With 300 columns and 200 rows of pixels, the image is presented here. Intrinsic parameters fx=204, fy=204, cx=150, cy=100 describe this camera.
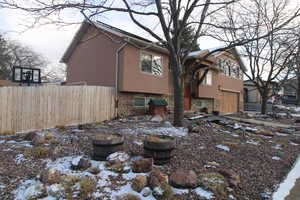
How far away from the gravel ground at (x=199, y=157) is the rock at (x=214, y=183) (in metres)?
0.20

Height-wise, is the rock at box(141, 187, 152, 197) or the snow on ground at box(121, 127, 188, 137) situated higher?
the snow on ground at box(121, 127, 188, 137)

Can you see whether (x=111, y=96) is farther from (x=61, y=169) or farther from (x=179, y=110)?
(x=61, y=169)

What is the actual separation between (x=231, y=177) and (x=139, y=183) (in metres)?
1.79

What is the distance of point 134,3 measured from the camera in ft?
27.6

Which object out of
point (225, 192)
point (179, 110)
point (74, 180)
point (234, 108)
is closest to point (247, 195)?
point (225, 192)

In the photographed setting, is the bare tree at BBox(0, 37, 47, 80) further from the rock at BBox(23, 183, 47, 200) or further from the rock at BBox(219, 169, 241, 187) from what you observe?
the rock at BBox(219, 169, 241, 187)

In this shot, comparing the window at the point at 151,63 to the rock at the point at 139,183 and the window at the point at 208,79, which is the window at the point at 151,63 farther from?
the rock at the point at 139,183

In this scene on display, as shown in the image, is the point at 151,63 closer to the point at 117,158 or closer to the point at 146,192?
the point at 117,158

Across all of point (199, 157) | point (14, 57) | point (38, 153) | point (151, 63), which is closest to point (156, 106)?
point (151, 63)

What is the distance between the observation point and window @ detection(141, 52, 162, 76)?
11609 mm

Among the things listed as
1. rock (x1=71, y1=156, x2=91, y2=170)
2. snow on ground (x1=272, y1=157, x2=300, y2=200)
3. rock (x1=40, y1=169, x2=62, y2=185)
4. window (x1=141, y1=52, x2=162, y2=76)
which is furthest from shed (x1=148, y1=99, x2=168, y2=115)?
rock (x1=40, y1=169, x2=62, y2=185)

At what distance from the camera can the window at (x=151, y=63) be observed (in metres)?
11.6

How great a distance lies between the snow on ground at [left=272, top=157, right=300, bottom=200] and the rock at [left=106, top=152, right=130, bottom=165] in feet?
9.12

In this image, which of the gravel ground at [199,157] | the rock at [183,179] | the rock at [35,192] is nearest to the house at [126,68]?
the gravel ground at [199,157]
